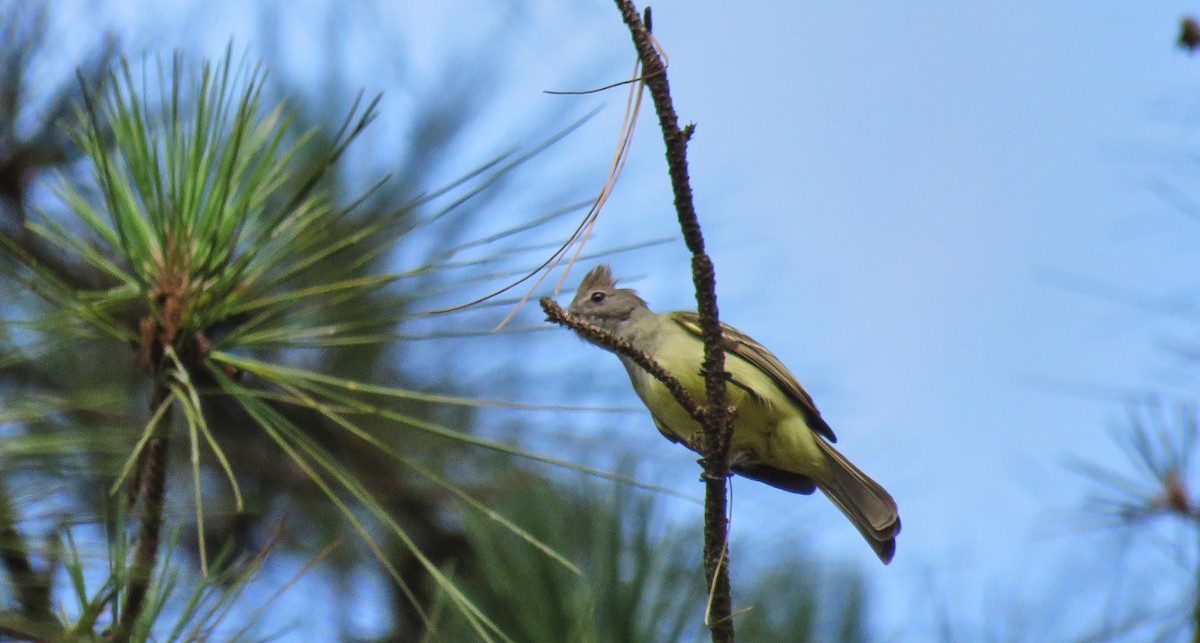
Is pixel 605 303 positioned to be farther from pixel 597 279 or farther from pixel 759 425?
pixel 759 425

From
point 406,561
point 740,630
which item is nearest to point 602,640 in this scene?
point 740,630

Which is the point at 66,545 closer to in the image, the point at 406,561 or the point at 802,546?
the point at 406,561

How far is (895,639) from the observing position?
362 centimetres

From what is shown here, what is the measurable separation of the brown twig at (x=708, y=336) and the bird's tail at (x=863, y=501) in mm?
1088

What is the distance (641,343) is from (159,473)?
5.06 ft

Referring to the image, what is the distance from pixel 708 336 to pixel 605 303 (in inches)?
66.5

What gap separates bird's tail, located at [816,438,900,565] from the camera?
324cm

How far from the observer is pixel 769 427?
10.9ft

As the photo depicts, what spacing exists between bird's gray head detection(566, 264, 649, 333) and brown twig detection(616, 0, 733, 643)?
4.75 ft

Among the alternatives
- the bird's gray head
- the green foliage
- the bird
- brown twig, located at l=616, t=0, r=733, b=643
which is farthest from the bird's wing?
brown twig, located at l=616, t=0, r=733, b=643

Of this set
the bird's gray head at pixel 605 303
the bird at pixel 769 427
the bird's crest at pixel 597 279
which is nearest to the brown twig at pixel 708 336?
the bird at pixel 769 427

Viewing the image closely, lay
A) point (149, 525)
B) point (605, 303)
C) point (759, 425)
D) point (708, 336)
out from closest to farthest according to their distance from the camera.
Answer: point (708, 336) < point (149, 525) < point (759, 425) < point (605, 303)

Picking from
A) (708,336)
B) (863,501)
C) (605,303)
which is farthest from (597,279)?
(708,336)

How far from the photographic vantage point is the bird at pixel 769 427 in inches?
126
